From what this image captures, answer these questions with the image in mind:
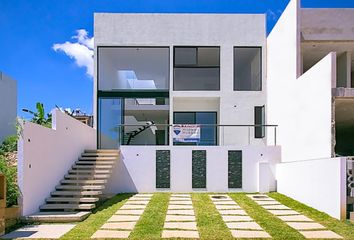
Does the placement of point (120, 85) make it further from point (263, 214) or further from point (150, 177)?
point (263, 214)

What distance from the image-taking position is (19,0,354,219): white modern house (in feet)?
32.2

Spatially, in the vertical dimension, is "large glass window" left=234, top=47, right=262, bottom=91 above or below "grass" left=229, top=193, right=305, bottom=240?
above

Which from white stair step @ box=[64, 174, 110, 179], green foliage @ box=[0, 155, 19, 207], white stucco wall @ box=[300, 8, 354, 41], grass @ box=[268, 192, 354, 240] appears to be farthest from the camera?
white stucco wall @ box=[300, 8, 354, 41]

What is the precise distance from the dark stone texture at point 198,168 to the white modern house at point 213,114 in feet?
0.13

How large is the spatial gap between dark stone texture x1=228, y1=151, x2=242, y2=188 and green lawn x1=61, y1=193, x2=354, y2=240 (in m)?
1.88

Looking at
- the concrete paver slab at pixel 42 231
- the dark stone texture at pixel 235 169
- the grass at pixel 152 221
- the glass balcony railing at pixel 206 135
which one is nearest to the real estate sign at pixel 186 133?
the glass balcony railing at pixel 206 135

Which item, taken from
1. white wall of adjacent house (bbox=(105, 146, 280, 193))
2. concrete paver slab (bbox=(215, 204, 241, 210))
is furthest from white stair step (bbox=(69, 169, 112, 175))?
concrete paver slab (bbox=(215, 204, 241, 210))

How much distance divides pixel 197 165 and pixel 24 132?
7208 mm

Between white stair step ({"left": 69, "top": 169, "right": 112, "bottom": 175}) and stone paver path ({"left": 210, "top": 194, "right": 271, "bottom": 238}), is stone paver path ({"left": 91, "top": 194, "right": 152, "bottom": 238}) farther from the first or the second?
stone paver path ({"left": 210, "top": 194, "right": 271, "bottom": 238})

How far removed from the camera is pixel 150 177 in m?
14.0

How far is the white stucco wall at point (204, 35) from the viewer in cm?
1608

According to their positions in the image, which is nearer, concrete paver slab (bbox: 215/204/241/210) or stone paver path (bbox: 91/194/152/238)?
stone paver path (bbox: 91/194/152/238)

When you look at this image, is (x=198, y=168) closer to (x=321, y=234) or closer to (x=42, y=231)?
(x=321, y=234)

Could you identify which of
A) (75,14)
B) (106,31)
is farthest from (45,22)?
(106,31)
